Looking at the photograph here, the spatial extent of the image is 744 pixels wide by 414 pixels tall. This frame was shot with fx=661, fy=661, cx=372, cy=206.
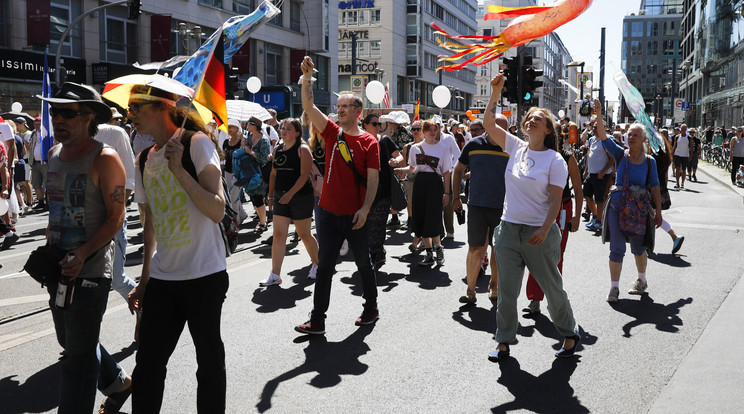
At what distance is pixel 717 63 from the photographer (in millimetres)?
→ 62250

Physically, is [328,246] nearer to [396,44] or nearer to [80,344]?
[80,344]

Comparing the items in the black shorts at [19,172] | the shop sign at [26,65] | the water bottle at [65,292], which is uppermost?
the shop sign at [26,65]

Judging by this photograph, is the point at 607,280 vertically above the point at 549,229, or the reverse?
the point at 549,229

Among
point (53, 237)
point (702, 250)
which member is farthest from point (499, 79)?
point (702, 250)

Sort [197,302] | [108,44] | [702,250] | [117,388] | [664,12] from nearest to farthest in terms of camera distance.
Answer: [197,302], [117,388], [702,250], [108,44], [664,12]

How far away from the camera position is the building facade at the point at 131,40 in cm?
2409

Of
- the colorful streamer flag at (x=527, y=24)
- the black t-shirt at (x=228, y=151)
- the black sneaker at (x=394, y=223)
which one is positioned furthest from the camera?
the black sneaker at (x=394, y=223)

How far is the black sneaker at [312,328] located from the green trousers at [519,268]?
1.46 metres

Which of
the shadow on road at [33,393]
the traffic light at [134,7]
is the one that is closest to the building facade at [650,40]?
the traffic light at [134,7]

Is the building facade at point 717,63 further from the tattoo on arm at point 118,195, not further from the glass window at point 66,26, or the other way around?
the tattoo on arm at point 118,195

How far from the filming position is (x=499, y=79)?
5062 mm

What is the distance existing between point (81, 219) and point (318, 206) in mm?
3036

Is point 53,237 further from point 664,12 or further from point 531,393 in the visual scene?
point 664,12

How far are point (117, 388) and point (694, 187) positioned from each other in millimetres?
20274
